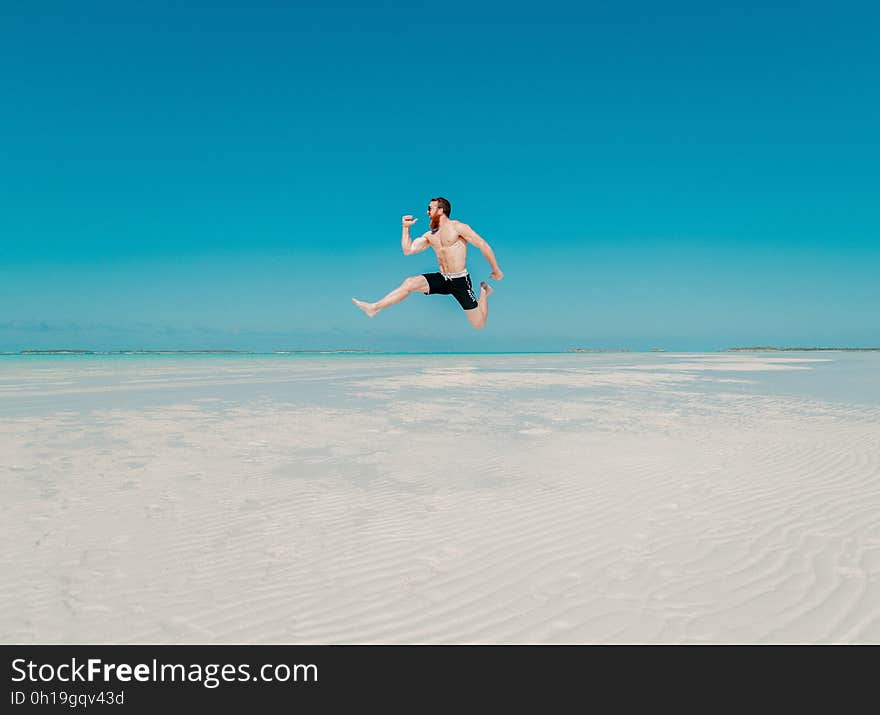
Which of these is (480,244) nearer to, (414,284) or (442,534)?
(414,284)

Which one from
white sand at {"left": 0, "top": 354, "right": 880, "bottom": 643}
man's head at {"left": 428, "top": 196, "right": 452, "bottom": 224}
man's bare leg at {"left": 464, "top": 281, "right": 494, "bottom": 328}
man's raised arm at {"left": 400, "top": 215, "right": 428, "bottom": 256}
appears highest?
man's head at {"left": 428, "top": 196, "right": 452, "bottom": 224}

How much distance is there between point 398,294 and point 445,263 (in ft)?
2.67

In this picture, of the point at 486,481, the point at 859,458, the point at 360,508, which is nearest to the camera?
the point at 360,508

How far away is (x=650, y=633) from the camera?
3107 mm

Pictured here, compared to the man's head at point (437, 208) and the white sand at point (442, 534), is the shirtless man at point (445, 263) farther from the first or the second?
the white sand at point (442, 534)

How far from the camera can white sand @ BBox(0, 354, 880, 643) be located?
10.7 ft

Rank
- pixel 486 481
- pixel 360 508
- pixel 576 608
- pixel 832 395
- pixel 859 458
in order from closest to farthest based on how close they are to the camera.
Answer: pixel 576 608
pixel 360 508
pixel 486 481
pixel 859 458
pixel 832 395

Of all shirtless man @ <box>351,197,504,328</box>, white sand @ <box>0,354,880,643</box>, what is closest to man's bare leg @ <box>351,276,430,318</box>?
shirtless man @ <box>351,197,504,328</box>

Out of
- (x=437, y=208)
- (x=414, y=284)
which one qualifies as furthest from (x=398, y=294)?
(x=437, y=208)

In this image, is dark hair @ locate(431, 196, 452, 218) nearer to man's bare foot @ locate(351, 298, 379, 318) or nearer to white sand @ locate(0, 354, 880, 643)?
man's bare foot @ locate(351, 298, 379, 318)

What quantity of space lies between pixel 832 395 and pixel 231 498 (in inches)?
632

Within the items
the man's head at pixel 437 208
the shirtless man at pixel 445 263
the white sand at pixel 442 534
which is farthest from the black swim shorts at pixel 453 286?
the white sand at pixel 442 534
